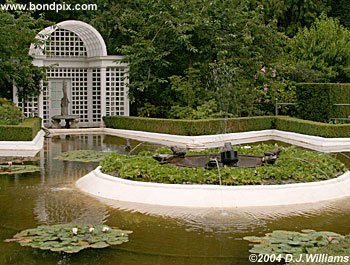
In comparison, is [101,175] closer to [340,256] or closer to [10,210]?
[10,210]

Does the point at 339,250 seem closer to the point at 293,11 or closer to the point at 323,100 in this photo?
the point at 323,100

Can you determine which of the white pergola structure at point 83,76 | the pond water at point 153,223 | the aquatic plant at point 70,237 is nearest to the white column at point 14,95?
the white pergola structure at point 83,76

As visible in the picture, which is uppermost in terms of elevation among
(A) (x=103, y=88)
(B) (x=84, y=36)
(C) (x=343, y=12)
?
(C) (x=343, y=12)

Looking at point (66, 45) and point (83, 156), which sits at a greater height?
point (66, 45)

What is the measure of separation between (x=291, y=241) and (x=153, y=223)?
2265 mm

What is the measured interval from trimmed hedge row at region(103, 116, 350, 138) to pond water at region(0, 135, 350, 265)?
9120mm

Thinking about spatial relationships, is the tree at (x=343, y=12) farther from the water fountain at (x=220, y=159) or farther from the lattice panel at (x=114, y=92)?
the water fountain at (x=220, y=159)

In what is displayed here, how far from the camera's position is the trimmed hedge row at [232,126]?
20938 mm

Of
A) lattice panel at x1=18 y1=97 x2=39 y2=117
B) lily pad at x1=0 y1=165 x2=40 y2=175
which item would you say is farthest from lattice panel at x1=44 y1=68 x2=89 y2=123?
lily pad at x1=0 y1=165 x2=40 y2=175

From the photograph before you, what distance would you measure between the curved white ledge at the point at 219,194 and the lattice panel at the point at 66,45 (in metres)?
17.6

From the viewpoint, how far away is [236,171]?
1144 centimetres

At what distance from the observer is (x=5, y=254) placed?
819cm

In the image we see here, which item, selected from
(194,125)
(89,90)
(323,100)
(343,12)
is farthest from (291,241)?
(343,12)

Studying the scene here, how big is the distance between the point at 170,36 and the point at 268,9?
55.6ft
